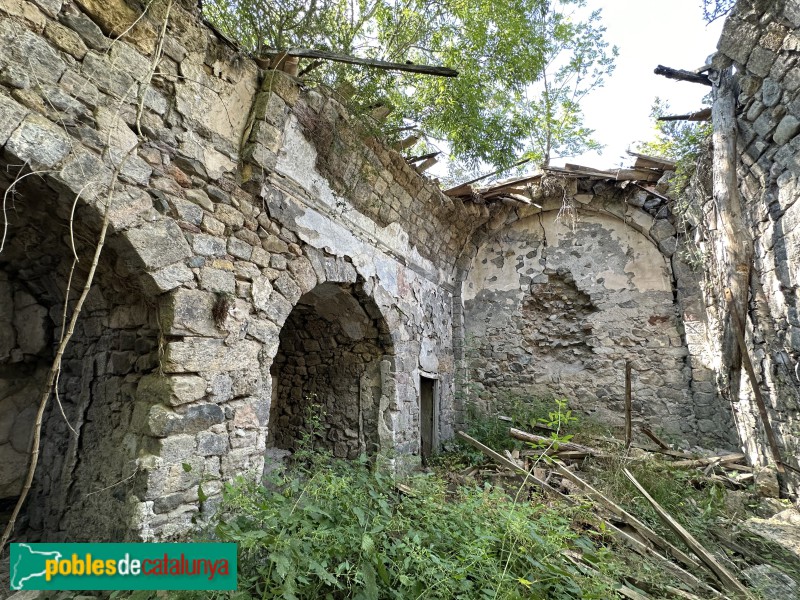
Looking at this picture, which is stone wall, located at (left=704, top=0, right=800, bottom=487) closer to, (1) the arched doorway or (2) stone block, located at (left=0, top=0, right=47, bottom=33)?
(1) the arched doorway

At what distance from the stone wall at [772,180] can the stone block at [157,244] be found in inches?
161

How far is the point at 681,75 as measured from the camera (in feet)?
12.4


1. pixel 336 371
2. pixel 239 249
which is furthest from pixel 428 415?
pixel 239 249

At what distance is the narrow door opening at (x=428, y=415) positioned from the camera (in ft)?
19.0

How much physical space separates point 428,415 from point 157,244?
4.53m

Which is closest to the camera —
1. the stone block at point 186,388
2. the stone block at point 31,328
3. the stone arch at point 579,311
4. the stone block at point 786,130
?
the stone block at point 186,388

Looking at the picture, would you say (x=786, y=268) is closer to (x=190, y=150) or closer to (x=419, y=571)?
(x=419, y=571)

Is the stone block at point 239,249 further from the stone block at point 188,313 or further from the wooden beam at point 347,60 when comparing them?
the wooden beam at point 347,60

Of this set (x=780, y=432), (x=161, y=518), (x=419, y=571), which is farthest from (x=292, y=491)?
(x=780, y=432)

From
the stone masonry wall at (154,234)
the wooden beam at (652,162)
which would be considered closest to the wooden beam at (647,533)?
the stone masonry wall at (154,234)

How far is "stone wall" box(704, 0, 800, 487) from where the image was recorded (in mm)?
2744

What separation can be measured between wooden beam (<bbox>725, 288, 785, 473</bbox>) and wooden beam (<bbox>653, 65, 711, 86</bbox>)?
77.0 inches

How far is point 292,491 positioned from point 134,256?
5.59 ft

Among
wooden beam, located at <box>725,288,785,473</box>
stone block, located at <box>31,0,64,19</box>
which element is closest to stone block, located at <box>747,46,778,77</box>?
wooden beam, located at <box>725,288,785,473</box>
